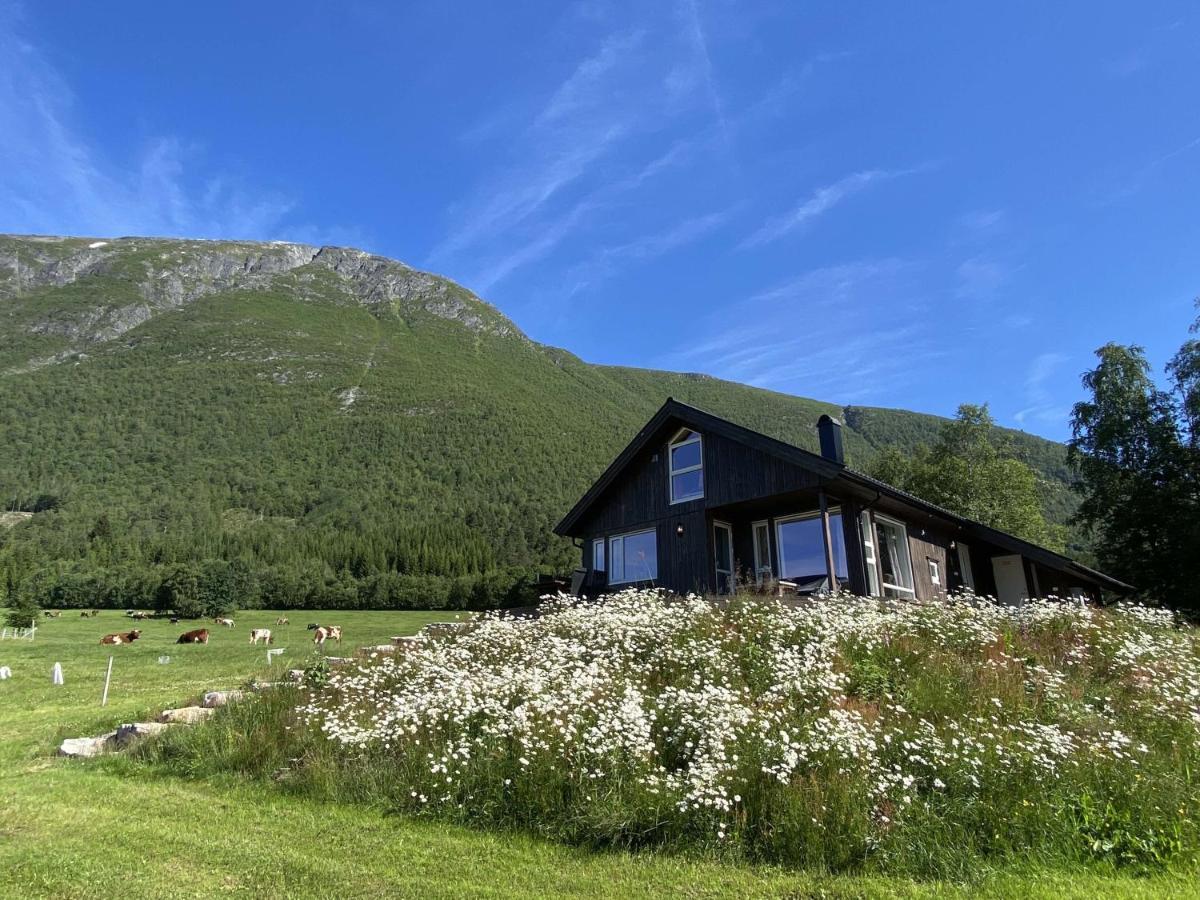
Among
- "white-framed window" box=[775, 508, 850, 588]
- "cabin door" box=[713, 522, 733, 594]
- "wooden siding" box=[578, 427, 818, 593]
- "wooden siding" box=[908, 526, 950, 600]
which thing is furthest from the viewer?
"wooden siding" box=[908, 526, 950, 600]

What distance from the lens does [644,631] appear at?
10273 mm

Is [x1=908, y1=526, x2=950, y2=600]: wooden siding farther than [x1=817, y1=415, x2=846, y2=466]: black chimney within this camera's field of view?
Yes

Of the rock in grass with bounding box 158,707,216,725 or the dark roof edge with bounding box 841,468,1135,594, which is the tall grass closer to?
the rock in grass with bounding box 158,707,216,725

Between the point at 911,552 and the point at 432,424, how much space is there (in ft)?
414

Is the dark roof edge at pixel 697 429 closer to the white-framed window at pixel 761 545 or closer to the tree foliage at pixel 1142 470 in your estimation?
the white-framed window at pixel 761 545

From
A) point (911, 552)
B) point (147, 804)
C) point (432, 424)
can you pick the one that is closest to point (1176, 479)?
point (911, 552)

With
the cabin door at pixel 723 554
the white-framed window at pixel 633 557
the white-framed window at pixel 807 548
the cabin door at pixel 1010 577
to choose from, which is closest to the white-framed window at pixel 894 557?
the white-framed window at pixel 807 548

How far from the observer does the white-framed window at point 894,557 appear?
20.3 meters

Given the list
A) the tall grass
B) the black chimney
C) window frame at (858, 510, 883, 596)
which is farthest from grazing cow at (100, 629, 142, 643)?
window frame at (858, 510, 883, 596)

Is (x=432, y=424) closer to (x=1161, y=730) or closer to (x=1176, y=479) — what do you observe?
(x=1176, y=479)

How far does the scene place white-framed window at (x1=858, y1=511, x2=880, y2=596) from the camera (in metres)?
19.0

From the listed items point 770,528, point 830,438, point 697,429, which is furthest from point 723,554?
point 830,438

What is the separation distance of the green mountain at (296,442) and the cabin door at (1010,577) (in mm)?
46696

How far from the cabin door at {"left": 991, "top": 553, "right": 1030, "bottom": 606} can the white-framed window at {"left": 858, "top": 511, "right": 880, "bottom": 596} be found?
314 inches
